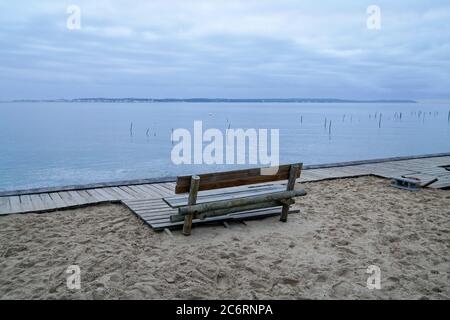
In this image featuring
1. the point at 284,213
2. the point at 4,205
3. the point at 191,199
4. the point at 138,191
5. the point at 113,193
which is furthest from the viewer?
the point at 138,191

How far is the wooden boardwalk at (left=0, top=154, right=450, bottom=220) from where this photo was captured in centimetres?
666

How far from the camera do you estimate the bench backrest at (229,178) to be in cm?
514

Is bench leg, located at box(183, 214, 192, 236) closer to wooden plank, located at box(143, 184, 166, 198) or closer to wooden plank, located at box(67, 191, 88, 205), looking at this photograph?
wooden plank, located at box(143, 184, 166, 198)

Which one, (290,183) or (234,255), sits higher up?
(290,183)

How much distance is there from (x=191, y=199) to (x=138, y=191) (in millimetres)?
3028

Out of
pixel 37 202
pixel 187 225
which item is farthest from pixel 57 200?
pixel 187 225

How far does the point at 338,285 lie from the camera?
4.02 m

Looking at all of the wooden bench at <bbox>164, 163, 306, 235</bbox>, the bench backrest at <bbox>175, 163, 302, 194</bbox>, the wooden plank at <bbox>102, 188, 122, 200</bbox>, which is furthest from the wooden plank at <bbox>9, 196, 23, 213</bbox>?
the bench backrest at <bbox>175, 163, 302, 194</bbox>

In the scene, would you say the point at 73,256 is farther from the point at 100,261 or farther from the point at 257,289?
the point at 257,289

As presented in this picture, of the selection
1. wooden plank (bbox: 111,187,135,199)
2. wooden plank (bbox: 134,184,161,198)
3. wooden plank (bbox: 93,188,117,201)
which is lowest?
wooden plank (bbox: 134,184,161,198)

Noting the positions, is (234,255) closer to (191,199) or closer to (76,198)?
(191,199)

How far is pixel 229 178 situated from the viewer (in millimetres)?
5430

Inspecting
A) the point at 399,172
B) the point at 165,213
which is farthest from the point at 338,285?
the point at 399,172

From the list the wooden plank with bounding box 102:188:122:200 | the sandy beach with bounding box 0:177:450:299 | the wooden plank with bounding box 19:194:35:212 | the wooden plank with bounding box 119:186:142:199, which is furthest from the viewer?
the wooden plank with bounding box 119:186:142:199
